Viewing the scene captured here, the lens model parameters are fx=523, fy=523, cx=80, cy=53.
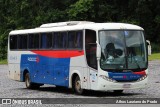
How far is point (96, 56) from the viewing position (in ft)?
68.2

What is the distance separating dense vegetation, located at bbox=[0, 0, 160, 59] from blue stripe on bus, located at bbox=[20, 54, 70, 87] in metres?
43.7

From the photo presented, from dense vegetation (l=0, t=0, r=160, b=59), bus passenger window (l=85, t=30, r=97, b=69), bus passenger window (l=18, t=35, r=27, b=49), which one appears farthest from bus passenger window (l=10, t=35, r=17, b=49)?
dense vegetation (l=0, t=0, r=160, b=59)

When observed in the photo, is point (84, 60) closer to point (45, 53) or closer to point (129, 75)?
point (129, 75)

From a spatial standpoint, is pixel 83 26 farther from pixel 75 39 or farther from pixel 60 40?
pixel 60 40

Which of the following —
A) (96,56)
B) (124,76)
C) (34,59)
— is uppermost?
(96,56)

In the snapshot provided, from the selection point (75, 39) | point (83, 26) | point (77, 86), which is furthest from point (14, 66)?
point (83, 26)

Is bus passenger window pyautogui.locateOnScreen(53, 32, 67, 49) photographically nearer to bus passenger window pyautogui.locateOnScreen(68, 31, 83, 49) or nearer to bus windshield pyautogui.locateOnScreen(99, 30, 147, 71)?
bus passenger window pyautogui.locateOnScreen(68, 31, 83, 49)

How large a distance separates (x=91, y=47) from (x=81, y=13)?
55270 millimetres

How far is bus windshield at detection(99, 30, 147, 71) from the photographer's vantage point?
20.9m

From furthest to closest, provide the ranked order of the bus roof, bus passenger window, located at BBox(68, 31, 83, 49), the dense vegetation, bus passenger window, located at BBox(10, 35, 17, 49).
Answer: the dense vegetation < bus passenger window, located at BBox(10, 35, 17, 49) < bus passenger window, located at BBox(68, 31, 83, 49) < the bus roof

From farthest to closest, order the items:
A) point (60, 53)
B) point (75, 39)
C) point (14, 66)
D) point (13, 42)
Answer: point (13, 42) → point (14, 66) → point (60, 53) → point (75, 39)

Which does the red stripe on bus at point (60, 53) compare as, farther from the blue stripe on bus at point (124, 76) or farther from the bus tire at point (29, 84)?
the bus tire at point (29, 84)

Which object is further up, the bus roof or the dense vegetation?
the dense vegetation

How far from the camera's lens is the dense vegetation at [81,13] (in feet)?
244
